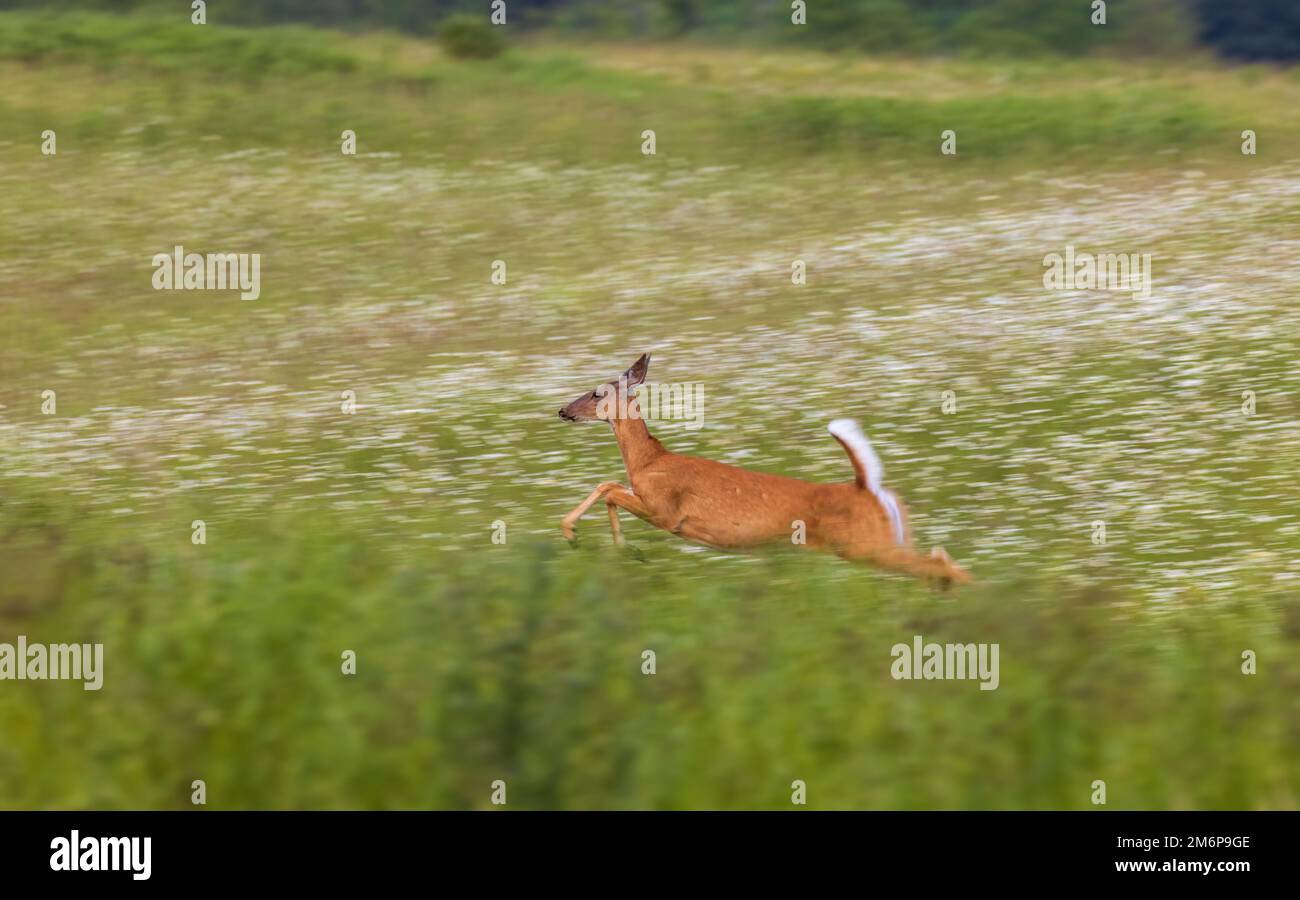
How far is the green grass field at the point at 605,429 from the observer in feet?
30.5

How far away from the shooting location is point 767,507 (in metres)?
12.8

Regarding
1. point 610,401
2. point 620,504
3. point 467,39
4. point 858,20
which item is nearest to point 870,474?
point 620,504

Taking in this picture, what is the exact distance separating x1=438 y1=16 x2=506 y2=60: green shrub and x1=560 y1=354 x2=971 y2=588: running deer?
25525 mm

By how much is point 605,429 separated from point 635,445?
4.00 meters

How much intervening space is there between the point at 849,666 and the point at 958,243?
17.9 m

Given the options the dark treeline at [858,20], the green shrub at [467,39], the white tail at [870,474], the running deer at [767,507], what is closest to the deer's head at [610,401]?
the running deer at [767,507]

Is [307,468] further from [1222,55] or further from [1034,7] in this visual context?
[1222,55]

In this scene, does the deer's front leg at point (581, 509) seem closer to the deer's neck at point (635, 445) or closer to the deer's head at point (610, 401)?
the deer's neck at point (635, 445)

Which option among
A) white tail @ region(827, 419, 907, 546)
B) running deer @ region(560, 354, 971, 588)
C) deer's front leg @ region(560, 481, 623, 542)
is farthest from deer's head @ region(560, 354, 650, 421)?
white tail @ region(827, 419, 907, 546)

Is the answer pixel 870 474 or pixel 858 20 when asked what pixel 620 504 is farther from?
pixel 858 20

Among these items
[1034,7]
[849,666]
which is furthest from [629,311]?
[1034,7]

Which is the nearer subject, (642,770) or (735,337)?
(642,770)

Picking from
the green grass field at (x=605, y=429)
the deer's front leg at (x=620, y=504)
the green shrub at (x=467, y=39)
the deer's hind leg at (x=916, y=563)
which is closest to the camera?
the green grass field at (x=605, y=429)

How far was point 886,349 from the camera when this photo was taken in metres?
21.2
